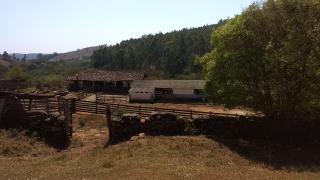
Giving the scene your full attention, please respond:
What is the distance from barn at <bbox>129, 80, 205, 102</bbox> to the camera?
6662 cm

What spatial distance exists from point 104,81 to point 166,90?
1404 centimetres

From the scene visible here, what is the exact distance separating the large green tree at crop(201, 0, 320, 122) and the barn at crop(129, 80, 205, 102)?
35.5 metres

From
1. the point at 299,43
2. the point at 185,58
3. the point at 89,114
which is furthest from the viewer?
the point at 185,58

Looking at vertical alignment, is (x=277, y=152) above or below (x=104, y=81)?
below

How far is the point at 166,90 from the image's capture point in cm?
6950

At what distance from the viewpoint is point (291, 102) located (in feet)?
95.8

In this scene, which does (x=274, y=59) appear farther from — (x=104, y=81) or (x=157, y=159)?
(x=104, y=81)

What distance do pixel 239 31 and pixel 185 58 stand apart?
104 meters

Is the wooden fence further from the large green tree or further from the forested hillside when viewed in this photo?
the forested hillside

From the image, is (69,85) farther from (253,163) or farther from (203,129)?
(253,163)

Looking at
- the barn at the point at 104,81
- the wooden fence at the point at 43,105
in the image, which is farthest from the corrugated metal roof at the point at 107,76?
the wooden fence at the point at 43,105

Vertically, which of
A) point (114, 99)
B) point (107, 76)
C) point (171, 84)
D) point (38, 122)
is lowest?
point (114, 99)

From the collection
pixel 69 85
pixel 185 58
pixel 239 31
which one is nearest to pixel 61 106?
pixel 239 31

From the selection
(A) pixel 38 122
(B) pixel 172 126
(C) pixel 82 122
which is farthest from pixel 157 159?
(C) pixel 82 122
